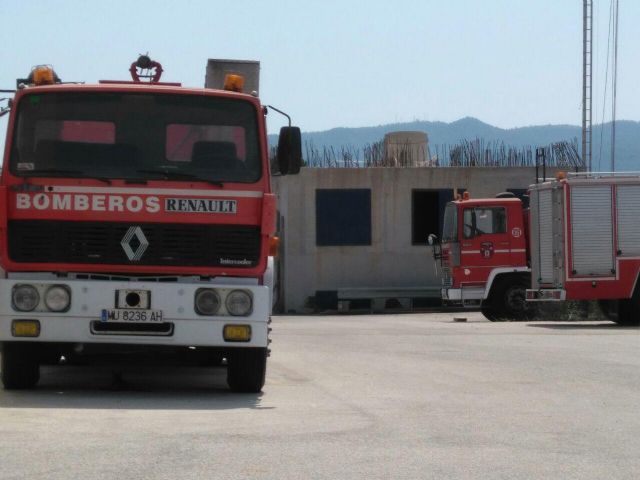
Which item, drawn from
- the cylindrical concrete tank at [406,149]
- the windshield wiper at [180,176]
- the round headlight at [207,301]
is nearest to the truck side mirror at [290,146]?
the windshield wiper at [180,176]

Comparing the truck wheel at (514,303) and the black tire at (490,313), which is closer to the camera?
the truck wheel at (514,303)

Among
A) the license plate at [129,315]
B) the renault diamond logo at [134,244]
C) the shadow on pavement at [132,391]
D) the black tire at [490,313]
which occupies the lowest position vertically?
the shadow on pavement at [132,391]

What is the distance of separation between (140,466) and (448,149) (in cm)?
3482

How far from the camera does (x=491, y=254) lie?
95.5 ft

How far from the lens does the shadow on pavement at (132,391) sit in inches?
419

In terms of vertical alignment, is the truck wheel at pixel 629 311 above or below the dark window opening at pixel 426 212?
below

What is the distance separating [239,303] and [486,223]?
735 inches

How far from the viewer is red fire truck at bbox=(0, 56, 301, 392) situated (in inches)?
430

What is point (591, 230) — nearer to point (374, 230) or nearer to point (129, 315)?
point (374, 230)

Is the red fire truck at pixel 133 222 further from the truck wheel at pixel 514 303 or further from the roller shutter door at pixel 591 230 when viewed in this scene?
the truck wheel at pixel 514 303

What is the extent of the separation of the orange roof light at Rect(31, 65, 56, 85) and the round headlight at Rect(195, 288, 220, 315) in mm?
2433

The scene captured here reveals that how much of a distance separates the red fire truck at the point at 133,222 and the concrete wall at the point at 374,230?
1077 inches

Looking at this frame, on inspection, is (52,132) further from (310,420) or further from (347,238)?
(347,238)

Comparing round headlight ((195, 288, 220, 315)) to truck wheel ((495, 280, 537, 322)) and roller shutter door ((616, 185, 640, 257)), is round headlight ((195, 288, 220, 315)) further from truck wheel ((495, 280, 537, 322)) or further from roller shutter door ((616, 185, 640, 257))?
truck wheel ((495, 280, 537, 322))
